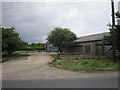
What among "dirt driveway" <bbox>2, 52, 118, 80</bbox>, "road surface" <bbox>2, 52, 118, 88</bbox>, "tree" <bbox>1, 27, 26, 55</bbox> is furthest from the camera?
"tree" <bbox>1, 27, 26, 55</bbox>

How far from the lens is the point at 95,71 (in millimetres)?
10930

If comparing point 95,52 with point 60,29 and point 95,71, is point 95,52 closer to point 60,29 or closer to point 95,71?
point 60,29

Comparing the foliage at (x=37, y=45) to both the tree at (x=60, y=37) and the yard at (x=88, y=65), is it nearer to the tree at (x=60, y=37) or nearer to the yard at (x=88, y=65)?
the tree at (x=60, y=37)

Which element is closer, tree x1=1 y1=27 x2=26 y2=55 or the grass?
the grass

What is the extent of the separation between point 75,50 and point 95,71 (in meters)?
16.6

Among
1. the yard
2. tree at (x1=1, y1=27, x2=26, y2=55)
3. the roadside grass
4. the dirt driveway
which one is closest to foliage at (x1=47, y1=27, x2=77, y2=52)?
tree at (x1=1, y1=27, x2=26, y2=55)

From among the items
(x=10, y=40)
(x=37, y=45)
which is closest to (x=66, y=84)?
(x=10, y=40)

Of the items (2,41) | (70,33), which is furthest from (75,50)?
(2,41)

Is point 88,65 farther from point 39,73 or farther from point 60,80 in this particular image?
point 60,80

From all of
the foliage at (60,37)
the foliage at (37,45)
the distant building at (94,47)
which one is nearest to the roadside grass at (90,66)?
the distant building at (94,47)

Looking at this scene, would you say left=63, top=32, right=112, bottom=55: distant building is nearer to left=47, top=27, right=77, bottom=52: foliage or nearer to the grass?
left=47, top=27, right=77, bottom=52: foliage

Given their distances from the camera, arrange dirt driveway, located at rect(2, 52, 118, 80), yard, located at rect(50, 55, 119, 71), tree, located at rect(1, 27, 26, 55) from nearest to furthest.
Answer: dirt driveway, located at rect(2, 52, 118, 80)
yard, located at rect(50, 55, 119, 71)
tree, located at rect(1, 27, 26, 55)

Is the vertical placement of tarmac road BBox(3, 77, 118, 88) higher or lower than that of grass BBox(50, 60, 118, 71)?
lower

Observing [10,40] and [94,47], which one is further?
[94,47]
